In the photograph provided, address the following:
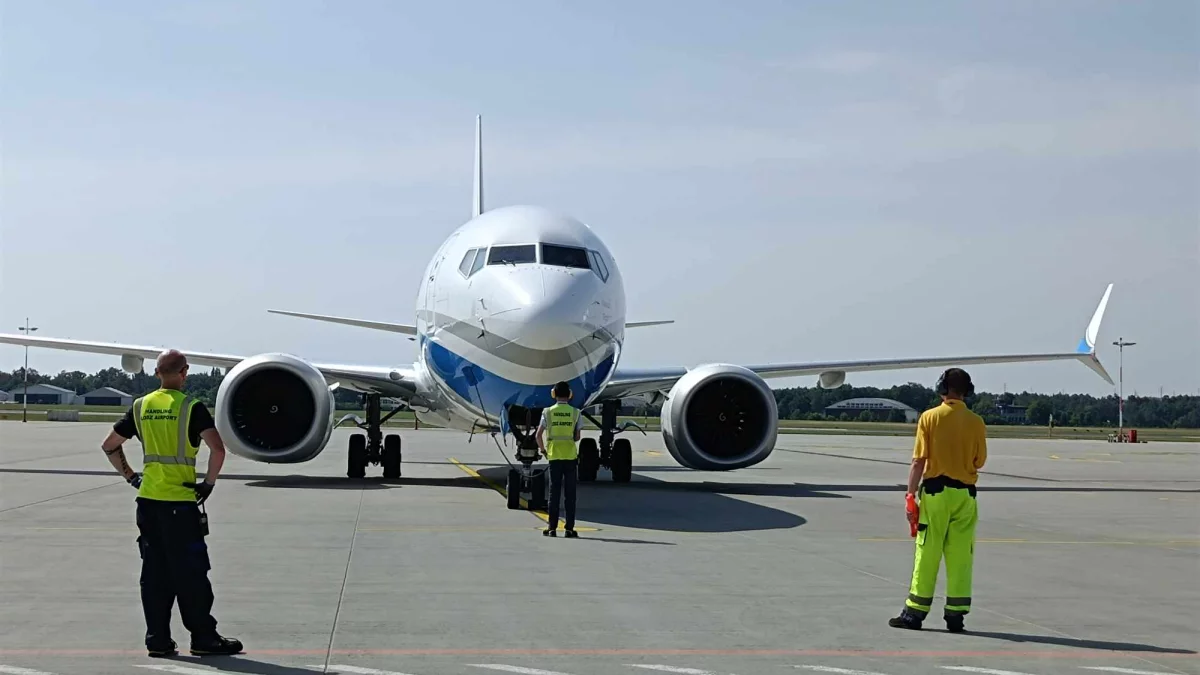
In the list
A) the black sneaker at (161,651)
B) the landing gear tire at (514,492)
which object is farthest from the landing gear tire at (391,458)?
the black sneaker at (161,651)

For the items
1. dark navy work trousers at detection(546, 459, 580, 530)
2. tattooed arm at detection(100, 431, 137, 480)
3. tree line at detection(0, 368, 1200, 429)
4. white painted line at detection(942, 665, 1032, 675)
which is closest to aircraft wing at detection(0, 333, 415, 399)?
dark navy work trousers at detection(546, 459, 580, 530)

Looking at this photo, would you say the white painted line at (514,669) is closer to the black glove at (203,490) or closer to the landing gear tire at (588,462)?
the black glove at (203,490)

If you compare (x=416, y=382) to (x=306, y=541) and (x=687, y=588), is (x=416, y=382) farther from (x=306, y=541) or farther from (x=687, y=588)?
(x=687, y=588)

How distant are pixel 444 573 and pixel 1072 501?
1189 centimetres

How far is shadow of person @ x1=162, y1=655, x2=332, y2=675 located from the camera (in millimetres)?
6332

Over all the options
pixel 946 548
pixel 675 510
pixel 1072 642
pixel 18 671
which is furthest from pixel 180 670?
pixel 675 510

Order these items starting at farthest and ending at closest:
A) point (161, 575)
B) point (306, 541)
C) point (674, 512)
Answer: point (674, 512)
point (306, 541)
point (161, 575)

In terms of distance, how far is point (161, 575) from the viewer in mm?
7094

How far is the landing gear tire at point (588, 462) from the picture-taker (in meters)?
21.0

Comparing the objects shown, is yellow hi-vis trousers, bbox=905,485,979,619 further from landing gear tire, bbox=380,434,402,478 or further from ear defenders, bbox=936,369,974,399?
landing gear tire, bbox=380,434,402,478

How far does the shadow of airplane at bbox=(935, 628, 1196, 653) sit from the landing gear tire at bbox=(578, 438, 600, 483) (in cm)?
1338

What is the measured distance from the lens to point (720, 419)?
61.0ft

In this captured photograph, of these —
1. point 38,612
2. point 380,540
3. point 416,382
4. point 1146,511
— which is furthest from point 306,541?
point 1146,511

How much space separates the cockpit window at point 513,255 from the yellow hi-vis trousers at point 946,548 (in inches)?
365
